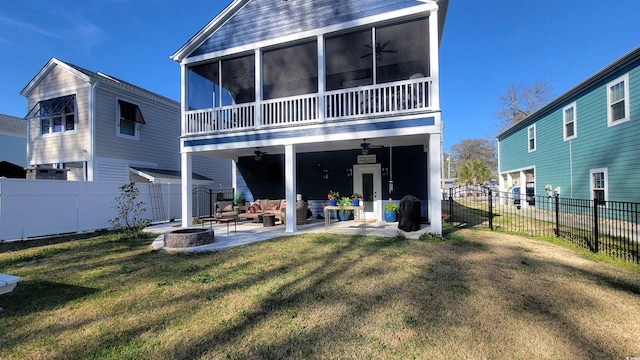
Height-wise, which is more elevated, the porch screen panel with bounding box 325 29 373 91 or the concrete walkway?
the porch screen panel with bounding box 325 29 373 91

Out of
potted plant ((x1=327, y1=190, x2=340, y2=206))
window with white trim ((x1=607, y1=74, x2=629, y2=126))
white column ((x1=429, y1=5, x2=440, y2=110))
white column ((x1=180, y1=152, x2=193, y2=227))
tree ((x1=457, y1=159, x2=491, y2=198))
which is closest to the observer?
white column ((x1=429, y1=5, x2=440, y2=110))

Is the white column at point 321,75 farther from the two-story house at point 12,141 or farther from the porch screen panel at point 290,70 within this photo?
the two-story house at point 12,141

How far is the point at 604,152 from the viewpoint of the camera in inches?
401

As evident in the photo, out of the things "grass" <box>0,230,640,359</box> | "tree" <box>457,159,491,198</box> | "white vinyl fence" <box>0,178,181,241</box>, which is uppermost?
"tree" <box>457,159,491,198</box>

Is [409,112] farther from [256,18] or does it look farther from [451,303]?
[256,18]

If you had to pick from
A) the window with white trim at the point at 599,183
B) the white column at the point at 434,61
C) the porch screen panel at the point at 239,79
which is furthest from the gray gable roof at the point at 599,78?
the porch screen panel at the point at 239,79

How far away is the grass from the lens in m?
2.51

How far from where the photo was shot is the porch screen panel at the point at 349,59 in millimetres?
8312

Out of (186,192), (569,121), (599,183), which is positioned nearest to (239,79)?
(186,192)

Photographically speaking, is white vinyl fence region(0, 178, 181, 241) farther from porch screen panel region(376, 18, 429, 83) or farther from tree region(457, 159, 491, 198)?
tree region(457, 159, 491, 198)

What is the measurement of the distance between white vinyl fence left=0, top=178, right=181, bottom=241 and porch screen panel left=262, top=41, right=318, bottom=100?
264 inches

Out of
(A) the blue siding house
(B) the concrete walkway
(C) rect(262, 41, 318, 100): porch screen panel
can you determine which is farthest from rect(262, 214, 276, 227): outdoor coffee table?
(A) the blue siding house

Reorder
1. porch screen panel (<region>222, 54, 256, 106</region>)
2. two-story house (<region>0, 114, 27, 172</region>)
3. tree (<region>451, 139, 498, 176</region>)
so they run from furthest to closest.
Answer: tree (<region>451, 139, 498, 176</region>)
two-story house (<region>0, 114, 27, 172</region>)
porch screen panel (<region>222, 54, 256, 106</region>)

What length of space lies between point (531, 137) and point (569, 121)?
4.14 meters
